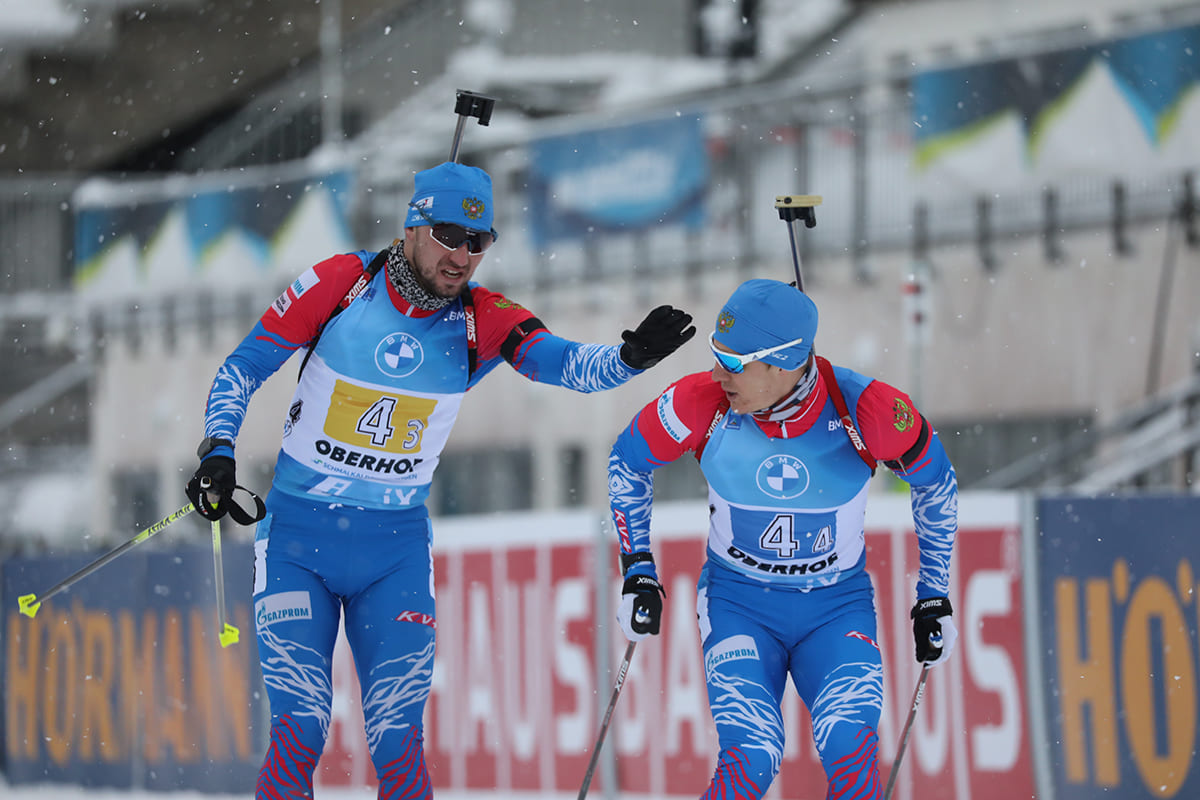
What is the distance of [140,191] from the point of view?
1552cm

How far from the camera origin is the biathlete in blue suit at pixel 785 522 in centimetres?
435

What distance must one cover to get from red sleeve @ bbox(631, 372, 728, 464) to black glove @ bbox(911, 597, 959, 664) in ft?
2.78

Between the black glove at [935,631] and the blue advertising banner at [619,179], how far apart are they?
742 centimetres

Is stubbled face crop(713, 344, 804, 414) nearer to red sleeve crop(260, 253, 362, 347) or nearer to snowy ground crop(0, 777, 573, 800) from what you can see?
red sleeve crop(260, 253, 362, 347)

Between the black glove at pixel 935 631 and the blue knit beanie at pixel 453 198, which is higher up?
the blue knit beanie at pixel 453 198

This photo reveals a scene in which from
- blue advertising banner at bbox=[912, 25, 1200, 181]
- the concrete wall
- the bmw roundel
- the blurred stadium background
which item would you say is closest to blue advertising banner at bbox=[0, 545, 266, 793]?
the blurred stadium background

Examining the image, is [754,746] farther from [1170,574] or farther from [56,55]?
[56,55]

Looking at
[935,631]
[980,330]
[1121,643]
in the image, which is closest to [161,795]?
[1121,643]

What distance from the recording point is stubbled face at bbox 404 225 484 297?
479 cm

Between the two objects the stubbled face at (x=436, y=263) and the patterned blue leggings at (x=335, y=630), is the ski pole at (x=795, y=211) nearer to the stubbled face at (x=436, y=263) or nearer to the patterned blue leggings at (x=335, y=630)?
the stubbled face at (x=436, y=263)

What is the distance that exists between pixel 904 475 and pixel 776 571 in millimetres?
493

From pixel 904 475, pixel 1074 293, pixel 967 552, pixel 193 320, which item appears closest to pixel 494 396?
pixel 193 320

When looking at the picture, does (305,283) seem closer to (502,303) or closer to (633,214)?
(502,303)

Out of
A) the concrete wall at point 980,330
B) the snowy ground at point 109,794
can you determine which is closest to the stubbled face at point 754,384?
the snowy ground at point 109,794
